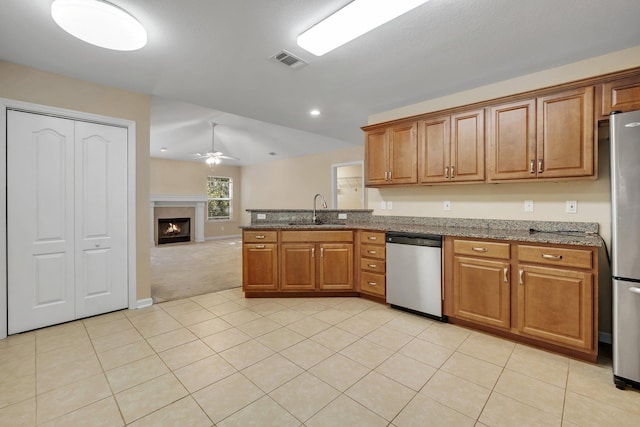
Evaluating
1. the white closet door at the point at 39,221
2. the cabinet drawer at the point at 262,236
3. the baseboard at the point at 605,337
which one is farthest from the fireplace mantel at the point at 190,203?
the baseboard at the point at 605,337

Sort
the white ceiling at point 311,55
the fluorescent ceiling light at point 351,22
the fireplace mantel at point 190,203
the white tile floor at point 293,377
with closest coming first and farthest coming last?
the white tile floor at point 293,377, the fluorescent ceiling light at point 351,22, the white ceiling at point 311,55, the fireplace mantel at point 190,203

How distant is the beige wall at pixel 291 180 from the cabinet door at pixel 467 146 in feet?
12.7

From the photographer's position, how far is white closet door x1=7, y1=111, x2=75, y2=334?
8.50 ft

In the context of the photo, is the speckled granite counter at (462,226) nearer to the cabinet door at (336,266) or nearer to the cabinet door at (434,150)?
the cabinet door at (336,266)

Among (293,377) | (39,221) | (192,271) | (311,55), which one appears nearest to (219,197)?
(192,271)

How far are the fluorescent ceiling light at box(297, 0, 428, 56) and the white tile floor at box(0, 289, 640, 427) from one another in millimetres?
2335

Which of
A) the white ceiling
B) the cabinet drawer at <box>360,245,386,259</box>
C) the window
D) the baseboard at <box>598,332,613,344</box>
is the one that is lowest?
the baseboard at <box>598,332,613,344</box>

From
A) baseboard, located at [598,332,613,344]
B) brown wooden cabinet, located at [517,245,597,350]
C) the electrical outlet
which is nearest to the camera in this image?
brown wooden cabinet, located at [517,245,597,350]

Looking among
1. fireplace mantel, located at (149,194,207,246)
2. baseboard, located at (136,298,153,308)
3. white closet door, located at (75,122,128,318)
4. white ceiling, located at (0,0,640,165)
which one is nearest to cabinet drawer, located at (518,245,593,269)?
A: white ceiling, located at (0,0,640,165)

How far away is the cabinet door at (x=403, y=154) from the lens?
10.9 ft

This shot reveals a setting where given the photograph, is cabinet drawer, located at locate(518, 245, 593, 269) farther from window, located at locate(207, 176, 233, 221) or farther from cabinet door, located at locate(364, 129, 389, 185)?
window, located at locate(207, 176, 233, 221)

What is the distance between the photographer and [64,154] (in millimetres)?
2814

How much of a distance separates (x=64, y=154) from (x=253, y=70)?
2.03m

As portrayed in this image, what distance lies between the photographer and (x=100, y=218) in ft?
9.98
